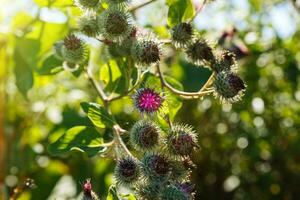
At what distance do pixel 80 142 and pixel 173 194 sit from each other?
1.91 ft

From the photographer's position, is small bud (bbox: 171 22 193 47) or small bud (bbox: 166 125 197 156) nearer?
small bud (bbox: 166 125 197 156)

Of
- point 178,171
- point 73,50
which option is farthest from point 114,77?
point 178,171

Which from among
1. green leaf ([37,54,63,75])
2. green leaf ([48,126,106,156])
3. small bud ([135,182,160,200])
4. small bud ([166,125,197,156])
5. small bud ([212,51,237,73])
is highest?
small bud ([212,51,237,73])

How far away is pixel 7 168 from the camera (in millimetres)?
3562

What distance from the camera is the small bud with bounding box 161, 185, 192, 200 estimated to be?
1.87 meters

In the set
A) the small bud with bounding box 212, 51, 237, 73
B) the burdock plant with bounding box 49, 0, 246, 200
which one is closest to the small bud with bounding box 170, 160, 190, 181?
the burdock plant with bounding box 49, 0, 246, 200

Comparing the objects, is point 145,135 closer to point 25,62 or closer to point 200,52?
point 200,52

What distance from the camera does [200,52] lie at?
2414 millimetres

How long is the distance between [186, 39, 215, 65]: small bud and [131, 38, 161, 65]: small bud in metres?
0.17

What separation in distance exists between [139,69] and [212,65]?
0.30 metres

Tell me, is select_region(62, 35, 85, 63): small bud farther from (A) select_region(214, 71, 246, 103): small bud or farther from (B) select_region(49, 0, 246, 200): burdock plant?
(A) select_region(214, 71, 246, 103): small bud

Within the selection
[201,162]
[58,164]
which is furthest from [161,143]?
[201,162]

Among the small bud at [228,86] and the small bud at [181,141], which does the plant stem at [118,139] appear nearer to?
the small bud at [181,141]

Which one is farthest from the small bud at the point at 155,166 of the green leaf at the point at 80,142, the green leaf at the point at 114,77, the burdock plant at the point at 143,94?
the green leaf at the point at 114,77
